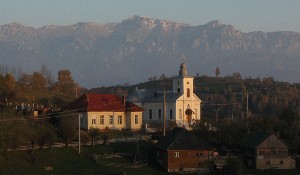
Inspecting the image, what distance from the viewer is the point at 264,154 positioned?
58.5 metres

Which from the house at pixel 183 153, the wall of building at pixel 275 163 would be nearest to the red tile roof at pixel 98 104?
the house at pixel 183 153

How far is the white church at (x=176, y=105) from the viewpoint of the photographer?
271 feet

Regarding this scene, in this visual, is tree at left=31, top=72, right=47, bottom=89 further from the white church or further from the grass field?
the grass field

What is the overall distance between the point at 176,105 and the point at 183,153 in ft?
85.8

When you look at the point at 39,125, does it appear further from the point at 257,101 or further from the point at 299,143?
the point at 257,101

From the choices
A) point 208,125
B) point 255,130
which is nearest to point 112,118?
point 208,125

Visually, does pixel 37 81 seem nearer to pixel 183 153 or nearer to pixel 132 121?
pixel 132 121

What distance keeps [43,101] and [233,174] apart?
149 ft

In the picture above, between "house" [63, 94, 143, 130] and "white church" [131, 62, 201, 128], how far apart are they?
793 centimetres

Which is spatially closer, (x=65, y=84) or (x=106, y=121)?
(x=106, y=121)

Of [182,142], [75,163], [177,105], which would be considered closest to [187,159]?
[182,142]

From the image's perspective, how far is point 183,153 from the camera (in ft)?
186

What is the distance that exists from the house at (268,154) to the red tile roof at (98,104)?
18.5 meters

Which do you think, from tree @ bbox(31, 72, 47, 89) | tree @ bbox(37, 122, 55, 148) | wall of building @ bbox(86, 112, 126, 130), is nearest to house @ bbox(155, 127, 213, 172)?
tree @ bbox(37, 122, 55, 148)
